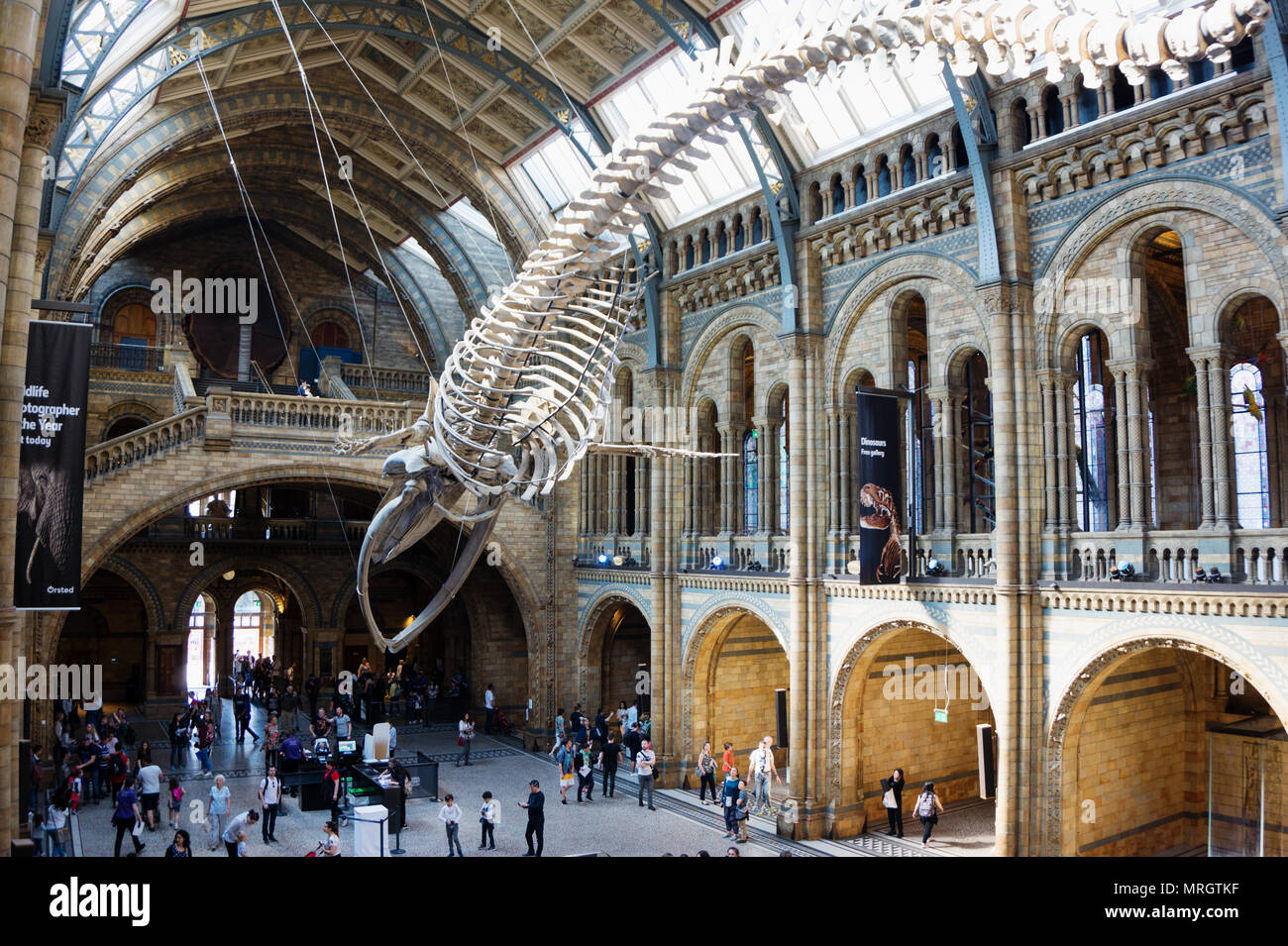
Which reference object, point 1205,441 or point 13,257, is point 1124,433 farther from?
point 13,257

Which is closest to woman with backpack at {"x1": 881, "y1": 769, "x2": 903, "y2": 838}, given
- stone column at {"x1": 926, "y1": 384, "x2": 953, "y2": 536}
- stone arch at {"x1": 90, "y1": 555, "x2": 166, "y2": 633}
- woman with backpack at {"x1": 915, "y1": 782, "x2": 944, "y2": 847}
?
woman with backpack at {"x1": 915, "y1": 782, "x2": 944, "y2": 847}

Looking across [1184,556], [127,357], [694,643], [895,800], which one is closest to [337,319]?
[127,357]

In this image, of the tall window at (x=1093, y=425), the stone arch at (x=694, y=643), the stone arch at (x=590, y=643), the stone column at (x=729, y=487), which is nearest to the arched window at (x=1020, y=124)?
the tall window at (x=1093, y=425)

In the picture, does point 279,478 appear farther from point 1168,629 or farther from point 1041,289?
point 1168,629

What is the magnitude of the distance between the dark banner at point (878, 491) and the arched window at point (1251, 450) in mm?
6086

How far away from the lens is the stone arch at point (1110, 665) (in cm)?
1077

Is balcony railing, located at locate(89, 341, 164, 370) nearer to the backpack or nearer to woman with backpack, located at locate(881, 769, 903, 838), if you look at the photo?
woman with backpack, located at locate(881, 769, 903, 838)

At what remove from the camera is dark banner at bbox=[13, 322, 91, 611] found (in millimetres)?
9242

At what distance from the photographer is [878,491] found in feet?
48.5

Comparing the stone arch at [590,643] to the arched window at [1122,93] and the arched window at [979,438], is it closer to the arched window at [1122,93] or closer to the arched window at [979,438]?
the arched window at [979,438]

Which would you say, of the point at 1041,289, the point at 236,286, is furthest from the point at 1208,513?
the point at 236,286

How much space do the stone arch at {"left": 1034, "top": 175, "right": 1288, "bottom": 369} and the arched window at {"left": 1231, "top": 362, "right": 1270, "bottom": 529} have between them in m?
4.87
